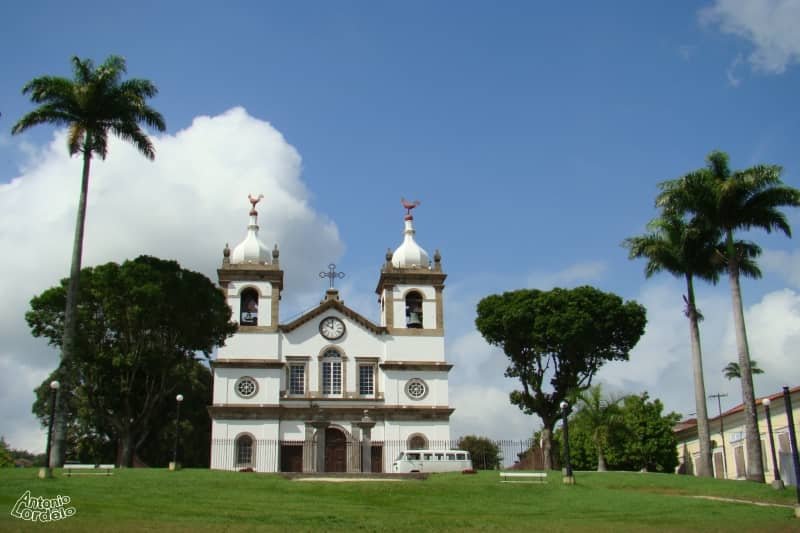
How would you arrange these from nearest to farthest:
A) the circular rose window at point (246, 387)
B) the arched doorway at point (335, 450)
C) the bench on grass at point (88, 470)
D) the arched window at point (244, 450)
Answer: the bench on grass at point (88, 470)
the arched window at point (244, 450)
the arched doorway at point (335, 450)
the circular rose window at point (246, 387)

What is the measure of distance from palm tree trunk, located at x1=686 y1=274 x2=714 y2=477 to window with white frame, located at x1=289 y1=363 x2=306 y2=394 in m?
19.7

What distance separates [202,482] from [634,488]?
13.4 metres

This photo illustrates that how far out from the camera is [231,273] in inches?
1796

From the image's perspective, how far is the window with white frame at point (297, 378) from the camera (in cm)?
4425

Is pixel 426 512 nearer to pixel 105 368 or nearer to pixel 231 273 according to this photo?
pixel 105 368

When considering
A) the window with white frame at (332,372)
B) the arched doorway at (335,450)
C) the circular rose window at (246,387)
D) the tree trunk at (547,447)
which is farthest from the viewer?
the window with white frame at (332,372)

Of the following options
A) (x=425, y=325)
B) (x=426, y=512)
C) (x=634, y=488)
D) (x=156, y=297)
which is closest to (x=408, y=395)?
(x=425, y=325)

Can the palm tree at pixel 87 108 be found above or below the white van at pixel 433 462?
above

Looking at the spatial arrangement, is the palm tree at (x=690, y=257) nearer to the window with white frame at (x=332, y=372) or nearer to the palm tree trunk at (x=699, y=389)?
the palm tree trunk at (x=699, y=389)

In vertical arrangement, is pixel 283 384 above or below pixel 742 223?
below

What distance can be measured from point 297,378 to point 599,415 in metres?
15.5

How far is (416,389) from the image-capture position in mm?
44656

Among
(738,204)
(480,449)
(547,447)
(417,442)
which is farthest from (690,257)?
(480,449)

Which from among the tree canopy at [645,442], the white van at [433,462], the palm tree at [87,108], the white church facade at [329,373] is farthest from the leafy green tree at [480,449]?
the palm tree at [87,108]
